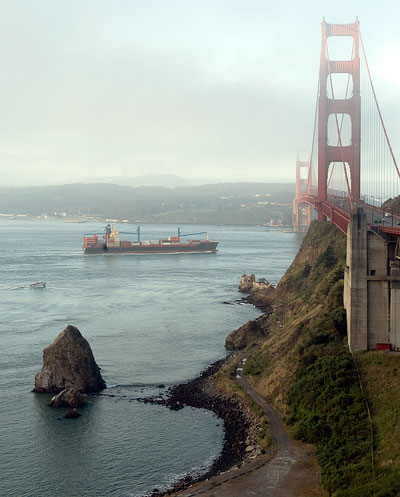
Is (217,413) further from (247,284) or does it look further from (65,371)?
(247,284)

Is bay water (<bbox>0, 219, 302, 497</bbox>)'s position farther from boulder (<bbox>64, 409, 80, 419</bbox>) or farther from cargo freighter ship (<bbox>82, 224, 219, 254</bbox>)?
cargo freighter ship (<bbox>82, 224, 219, 254</bbox>)

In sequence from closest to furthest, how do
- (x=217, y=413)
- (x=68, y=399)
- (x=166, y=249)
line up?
1. (x=217, y=413)
2. (x=68, y=399)
3. (x=166, y=249)

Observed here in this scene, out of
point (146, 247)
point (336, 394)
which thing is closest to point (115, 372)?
point (336, 394)

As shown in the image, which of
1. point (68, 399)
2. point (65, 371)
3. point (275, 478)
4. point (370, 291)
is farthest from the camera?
point (65, 371)

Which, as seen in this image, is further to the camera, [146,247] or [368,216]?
[146,247]

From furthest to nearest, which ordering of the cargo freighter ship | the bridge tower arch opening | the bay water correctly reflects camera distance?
the cargo freighter ship → the bridge tower arch opening → the bay water

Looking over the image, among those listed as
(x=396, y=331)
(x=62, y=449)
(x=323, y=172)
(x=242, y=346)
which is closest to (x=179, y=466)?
(x=62, y=449)

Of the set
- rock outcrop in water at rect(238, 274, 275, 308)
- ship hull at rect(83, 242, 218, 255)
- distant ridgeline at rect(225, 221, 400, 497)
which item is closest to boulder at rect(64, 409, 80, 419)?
distant ridgeline at rect(225, 221, 400, 497)
